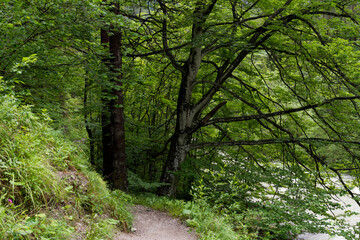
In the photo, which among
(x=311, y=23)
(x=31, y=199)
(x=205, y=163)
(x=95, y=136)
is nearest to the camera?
(x=31, y=199)

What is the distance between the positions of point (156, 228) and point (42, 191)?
2.77 meters

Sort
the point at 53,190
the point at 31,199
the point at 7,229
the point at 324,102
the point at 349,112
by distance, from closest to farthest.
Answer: the point at 7,229 → the point at 31,199 → the point at 53,190 → the point at 324,102 → the point at 349,112

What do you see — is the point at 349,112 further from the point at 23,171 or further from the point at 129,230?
the point at 23,171

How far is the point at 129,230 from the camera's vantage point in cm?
456

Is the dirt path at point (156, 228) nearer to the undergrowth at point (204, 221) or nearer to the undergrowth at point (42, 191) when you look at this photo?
the undergrowth at point (204, 221)

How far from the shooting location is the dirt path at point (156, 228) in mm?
4492

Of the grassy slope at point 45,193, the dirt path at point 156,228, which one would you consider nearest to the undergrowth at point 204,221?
the grassy slope at point 45,193

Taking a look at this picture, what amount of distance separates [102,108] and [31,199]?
4.84m

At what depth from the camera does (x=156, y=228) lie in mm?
5160

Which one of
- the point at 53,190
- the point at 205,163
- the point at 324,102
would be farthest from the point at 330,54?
the point at 53,190

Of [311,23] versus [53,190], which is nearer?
[53,190]

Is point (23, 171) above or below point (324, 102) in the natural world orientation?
below

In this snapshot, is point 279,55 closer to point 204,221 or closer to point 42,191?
point 204,221

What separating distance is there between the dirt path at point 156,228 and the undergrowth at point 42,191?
35 cm
